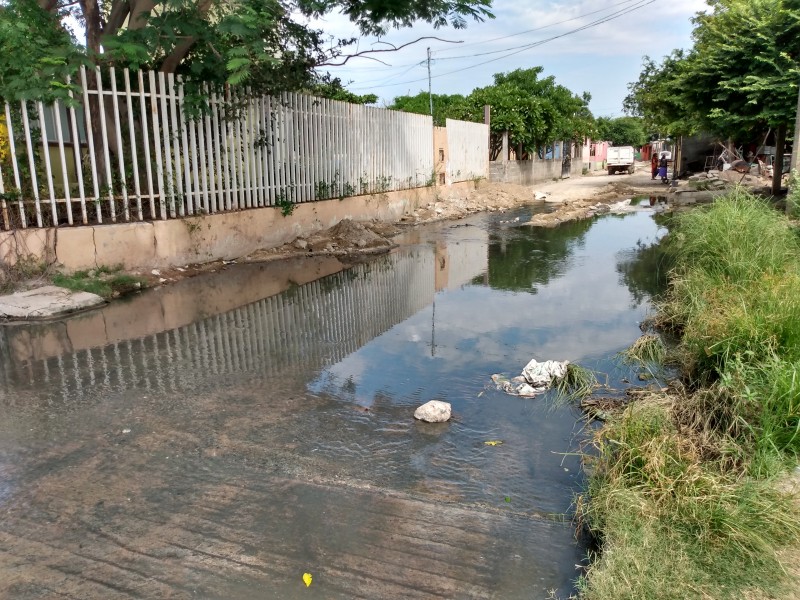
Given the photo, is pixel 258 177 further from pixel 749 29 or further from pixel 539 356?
pixel 749 29

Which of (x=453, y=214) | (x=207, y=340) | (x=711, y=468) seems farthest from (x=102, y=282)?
(x=453, y=214)

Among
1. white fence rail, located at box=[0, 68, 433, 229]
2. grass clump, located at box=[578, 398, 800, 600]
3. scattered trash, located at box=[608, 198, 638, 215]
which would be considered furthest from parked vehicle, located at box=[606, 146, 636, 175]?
grass clump, located at box=[578, 398, 800, 600]

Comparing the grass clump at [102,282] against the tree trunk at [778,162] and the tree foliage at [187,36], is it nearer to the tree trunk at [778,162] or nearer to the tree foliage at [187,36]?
the tree foliage at [187,36]

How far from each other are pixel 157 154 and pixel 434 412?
6.30 meters

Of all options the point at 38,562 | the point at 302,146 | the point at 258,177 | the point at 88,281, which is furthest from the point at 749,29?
the point at 38,562

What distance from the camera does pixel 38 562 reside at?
2619mm

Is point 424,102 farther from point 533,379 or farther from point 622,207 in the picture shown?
point 533,379

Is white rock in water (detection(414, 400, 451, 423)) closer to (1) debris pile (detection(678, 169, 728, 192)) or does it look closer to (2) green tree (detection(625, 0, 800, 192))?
(2) green tree (detection(625, 0, 800, 192))

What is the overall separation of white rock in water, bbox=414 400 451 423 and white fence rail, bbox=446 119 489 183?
16.1 m

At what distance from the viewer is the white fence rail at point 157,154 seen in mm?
7289

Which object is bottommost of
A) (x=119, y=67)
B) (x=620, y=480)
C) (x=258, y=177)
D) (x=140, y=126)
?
(x=620, y=480)

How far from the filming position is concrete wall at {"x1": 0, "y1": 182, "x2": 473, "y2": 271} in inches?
283

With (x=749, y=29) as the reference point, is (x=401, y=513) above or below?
below

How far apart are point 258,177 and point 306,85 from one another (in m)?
2.13
